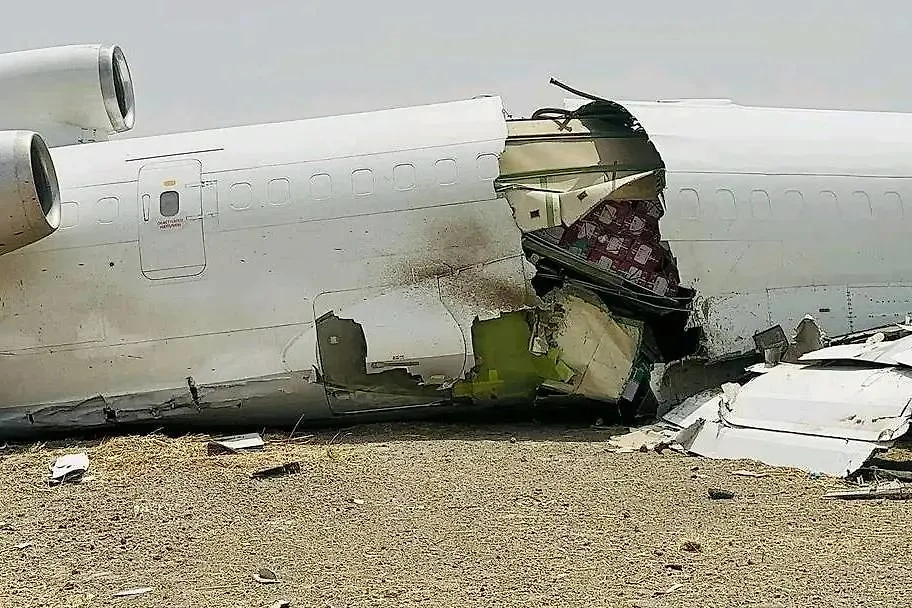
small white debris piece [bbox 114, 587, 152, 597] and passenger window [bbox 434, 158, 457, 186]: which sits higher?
passenger window [bbox 434, 158, 457, 186]

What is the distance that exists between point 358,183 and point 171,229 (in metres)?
2.25

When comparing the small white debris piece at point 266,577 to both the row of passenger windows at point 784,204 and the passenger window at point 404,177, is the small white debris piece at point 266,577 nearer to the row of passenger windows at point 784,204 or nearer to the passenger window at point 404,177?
the passenger window at point 404,177

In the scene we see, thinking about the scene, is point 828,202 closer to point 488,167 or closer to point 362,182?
point 488,167

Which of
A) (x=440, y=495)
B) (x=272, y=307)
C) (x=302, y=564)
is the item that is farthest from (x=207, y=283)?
(x=302, y=564)

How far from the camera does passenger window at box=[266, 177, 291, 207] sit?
12.4m

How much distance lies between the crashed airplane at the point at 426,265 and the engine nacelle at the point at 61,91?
4.99ft

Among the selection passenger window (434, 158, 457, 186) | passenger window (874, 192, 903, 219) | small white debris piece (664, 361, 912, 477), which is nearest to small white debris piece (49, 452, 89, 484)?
passenger window (434, 158, 457, 186)

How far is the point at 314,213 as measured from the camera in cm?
1230

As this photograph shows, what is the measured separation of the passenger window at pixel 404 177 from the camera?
12.3 meters

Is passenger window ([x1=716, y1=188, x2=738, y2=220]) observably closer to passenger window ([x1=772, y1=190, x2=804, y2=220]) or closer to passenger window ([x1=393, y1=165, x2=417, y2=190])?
passenger window ([x1=772, y1=190, x2=804, y2=220])

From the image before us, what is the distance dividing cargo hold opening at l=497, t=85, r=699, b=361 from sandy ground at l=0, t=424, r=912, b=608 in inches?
81.8

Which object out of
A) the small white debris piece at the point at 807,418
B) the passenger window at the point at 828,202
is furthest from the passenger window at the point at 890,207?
the small white debris piece at the point at 807,418

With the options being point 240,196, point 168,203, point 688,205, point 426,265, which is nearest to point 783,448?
point 688,205

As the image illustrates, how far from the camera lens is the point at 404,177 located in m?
12.3
